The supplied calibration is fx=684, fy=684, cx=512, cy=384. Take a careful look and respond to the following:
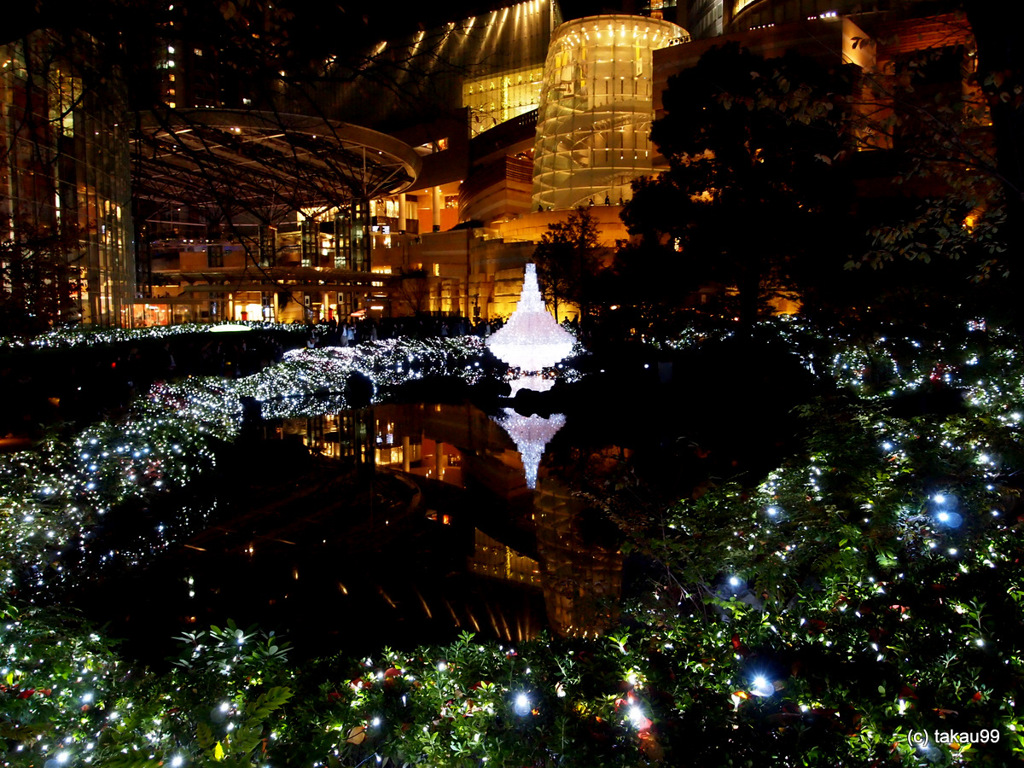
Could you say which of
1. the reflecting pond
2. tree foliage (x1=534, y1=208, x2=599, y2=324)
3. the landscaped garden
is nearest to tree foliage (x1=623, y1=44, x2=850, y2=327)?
the reflecting pond

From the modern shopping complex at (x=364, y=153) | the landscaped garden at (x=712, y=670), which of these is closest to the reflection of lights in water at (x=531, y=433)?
the modern shopping complex at (x=364, y=153)

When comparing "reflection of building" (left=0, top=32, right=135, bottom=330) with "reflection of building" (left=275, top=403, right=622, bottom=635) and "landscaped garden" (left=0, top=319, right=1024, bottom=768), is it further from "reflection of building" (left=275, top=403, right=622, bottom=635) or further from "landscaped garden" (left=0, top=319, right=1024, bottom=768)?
"landscaped garden" (left=0, top=319, right=1024, bottom=768)

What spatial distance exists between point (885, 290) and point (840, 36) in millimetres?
19648

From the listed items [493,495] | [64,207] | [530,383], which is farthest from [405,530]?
[64,207]

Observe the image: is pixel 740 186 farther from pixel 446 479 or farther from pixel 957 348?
pixel 446 479

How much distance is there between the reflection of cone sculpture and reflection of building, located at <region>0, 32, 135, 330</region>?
38.2 ft

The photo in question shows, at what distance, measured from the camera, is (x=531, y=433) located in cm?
1519

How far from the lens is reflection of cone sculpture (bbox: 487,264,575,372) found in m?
22.7

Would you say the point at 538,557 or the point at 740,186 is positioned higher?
the point at 740,186

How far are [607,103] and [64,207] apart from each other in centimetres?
3084

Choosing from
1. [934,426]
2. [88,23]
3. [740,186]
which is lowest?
[934,426]

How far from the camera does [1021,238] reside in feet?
14.0

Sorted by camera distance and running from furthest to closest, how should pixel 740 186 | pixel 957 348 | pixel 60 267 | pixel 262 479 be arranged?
pixel 740 186, pixel 60 267, pixel 262 479, pixel 957 348

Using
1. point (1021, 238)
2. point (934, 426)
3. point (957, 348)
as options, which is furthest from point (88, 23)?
point (957, 348)
